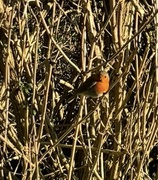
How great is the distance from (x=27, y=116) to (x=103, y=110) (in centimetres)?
46

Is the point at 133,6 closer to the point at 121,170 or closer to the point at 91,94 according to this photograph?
the point at 91,94

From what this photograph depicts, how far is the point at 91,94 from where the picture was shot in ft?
9.91

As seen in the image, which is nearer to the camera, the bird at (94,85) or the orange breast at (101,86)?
the bird at (94,85)

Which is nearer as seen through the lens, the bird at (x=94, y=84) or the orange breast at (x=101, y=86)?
the bird at (x=94, y=84)

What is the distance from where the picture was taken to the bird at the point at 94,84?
2.92m

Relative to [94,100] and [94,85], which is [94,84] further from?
[94,100]

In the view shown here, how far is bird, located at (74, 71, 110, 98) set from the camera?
292cm

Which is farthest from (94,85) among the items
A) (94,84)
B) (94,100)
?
(94,100)

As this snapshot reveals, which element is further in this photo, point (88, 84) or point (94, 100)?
point (94, 100)

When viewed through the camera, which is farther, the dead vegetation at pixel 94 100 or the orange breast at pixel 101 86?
the orange breast at pixel 101 86

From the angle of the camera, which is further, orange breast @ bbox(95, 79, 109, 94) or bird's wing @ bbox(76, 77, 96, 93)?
orange breast @ bbox(95, 79, 109, 94)

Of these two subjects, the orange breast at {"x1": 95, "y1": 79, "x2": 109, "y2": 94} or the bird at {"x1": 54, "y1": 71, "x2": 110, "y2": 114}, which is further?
the orange breast at {"x1": 95, "y1": 79, "x2": 109, "y2": 94}

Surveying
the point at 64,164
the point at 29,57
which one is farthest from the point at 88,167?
the point at 29,57

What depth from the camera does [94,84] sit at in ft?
9.89
